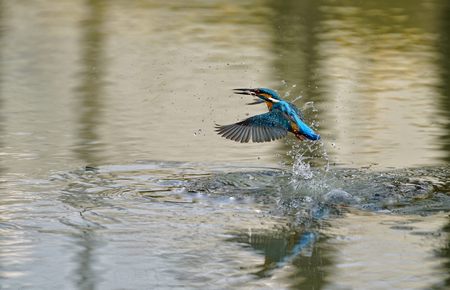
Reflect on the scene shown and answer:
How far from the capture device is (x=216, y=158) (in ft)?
26.1

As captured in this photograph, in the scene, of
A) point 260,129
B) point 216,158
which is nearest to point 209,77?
point 216,158

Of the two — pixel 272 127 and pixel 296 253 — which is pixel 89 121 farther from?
pixel 296 253

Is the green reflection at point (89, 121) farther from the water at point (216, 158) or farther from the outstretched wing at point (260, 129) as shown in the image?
the outstretched wing at point (260, 129)

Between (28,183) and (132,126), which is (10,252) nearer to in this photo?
(28,183)

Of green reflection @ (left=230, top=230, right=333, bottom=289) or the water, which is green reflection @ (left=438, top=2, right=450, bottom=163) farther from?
green reflection @ (left=230, top=230, right=333, bottom=289)

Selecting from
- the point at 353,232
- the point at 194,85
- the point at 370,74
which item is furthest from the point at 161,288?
the point at 370,74

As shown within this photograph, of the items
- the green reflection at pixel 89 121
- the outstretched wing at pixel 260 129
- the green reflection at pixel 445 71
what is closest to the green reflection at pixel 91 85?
the green reflection at pixel 89 121

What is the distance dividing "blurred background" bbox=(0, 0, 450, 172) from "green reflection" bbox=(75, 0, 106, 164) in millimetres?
Answer: 16

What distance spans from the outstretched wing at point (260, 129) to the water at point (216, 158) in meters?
0.32

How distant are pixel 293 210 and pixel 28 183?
5.30 ft

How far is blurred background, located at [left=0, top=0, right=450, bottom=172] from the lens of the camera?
326 inches

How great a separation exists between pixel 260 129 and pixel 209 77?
3869mm

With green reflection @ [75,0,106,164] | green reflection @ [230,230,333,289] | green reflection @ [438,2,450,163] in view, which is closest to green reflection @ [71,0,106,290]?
green reflection @ [75,0,106,164]

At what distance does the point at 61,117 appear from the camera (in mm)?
9219
